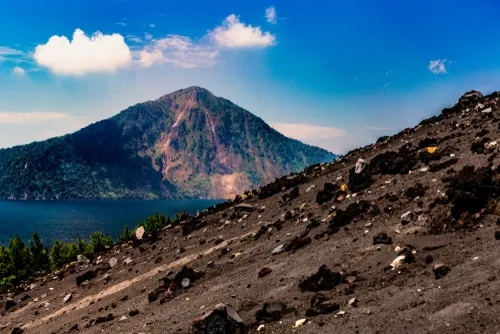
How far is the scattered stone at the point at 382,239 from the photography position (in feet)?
114

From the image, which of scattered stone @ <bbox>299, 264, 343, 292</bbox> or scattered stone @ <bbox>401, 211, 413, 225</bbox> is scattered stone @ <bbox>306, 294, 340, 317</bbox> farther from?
scattered stone @ <bbox>401, 211, 413, 225</bbox>

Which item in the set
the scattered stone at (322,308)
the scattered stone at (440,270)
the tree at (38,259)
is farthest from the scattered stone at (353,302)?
the tree at (38,259)

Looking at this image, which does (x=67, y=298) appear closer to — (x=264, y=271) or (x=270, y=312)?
(x=264, y=271)

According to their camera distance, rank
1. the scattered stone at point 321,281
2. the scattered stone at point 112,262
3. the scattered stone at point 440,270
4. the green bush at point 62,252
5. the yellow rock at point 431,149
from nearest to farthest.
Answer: the scattered stone at point 440,270 → the scattered stone at point 321,281 → the yellow rock at point 431,149 → the scattered stone at point 112,262 → the green bush at point 62,252

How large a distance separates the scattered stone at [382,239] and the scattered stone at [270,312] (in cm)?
1084

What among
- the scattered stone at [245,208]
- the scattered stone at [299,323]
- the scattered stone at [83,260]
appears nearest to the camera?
the scattered stone at [299,323]

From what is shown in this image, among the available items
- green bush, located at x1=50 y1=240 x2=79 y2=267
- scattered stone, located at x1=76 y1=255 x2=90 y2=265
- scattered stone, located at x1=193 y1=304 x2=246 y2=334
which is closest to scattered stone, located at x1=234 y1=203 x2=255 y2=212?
scattered stone, located at x1=76 y1=255 x2=90 y2=265

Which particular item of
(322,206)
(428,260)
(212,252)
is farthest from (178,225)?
(428,260)

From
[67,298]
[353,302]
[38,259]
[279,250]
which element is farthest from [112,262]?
[38,259]

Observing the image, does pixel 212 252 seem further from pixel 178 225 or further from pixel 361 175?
pixel 178 225

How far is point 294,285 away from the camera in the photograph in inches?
1328

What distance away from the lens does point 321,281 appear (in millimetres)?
31234

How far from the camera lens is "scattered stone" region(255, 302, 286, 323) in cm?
2825

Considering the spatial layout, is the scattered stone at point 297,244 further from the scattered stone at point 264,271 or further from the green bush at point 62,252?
the green bush at point 62,252
